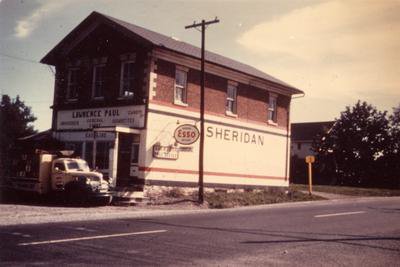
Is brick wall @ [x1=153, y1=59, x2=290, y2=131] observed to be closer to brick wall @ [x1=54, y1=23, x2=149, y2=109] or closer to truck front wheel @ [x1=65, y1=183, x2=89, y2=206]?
brick wall @ [x1=54, y1=23, x2=149, y2=109]

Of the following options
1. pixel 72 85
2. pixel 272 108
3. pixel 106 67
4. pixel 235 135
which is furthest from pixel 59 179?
pixel 272 108

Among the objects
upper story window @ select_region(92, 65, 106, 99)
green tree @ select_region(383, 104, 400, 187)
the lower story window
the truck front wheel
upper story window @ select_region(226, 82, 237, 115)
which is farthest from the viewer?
green tree @ select_region(383, 104, 400, 187)

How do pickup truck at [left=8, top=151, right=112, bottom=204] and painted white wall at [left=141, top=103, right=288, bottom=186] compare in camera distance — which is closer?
pickup truck at [left=8, top=151, right=112, bottom=204]

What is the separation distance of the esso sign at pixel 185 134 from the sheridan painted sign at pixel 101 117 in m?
1.97

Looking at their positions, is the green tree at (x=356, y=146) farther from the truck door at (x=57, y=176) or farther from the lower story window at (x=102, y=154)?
the truck door at (x=57, y=176)

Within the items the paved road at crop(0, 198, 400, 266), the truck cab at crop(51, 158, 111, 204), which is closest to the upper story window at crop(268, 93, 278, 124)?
the truck cab at crop(51, 158, 111, 204)

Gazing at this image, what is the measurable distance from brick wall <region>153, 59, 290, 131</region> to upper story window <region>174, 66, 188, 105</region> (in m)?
0.25

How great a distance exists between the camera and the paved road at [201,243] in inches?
304

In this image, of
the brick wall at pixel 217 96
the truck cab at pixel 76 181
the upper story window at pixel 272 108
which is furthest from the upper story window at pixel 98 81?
the upper story window at pixel 272 108

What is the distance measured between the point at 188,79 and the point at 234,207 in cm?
749

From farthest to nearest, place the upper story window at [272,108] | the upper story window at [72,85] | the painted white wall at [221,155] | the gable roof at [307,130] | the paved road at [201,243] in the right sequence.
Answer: the gable roof at [307,130] < the upper story window at [272,108] < the upper story window at [72,85] < the painted white wall at [221,155] < the paved road at [201,243]

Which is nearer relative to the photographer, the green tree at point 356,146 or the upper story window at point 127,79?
the upper story window at point 127,79

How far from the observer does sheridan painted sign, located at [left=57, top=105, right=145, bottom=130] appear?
22.2 m

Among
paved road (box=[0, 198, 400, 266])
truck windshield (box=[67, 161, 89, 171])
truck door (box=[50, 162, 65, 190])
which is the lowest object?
paved road (box=[0, 198, 400, 266])
